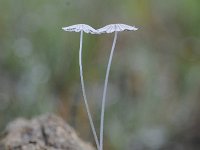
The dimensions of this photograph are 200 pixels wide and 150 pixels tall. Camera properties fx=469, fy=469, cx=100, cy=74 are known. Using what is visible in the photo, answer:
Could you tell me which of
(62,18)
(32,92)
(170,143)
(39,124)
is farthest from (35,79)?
(39,124)

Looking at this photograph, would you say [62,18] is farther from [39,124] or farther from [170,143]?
[39,124]

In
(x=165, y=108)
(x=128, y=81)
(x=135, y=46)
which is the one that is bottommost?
(x=165, y=108)

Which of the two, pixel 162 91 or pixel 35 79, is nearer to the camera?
pixel 35 79

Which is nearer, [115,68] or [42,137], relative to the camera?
[42,137]

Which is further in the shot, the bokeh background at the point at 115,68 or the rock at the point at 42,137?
the bokeh background at the point at 115,68
